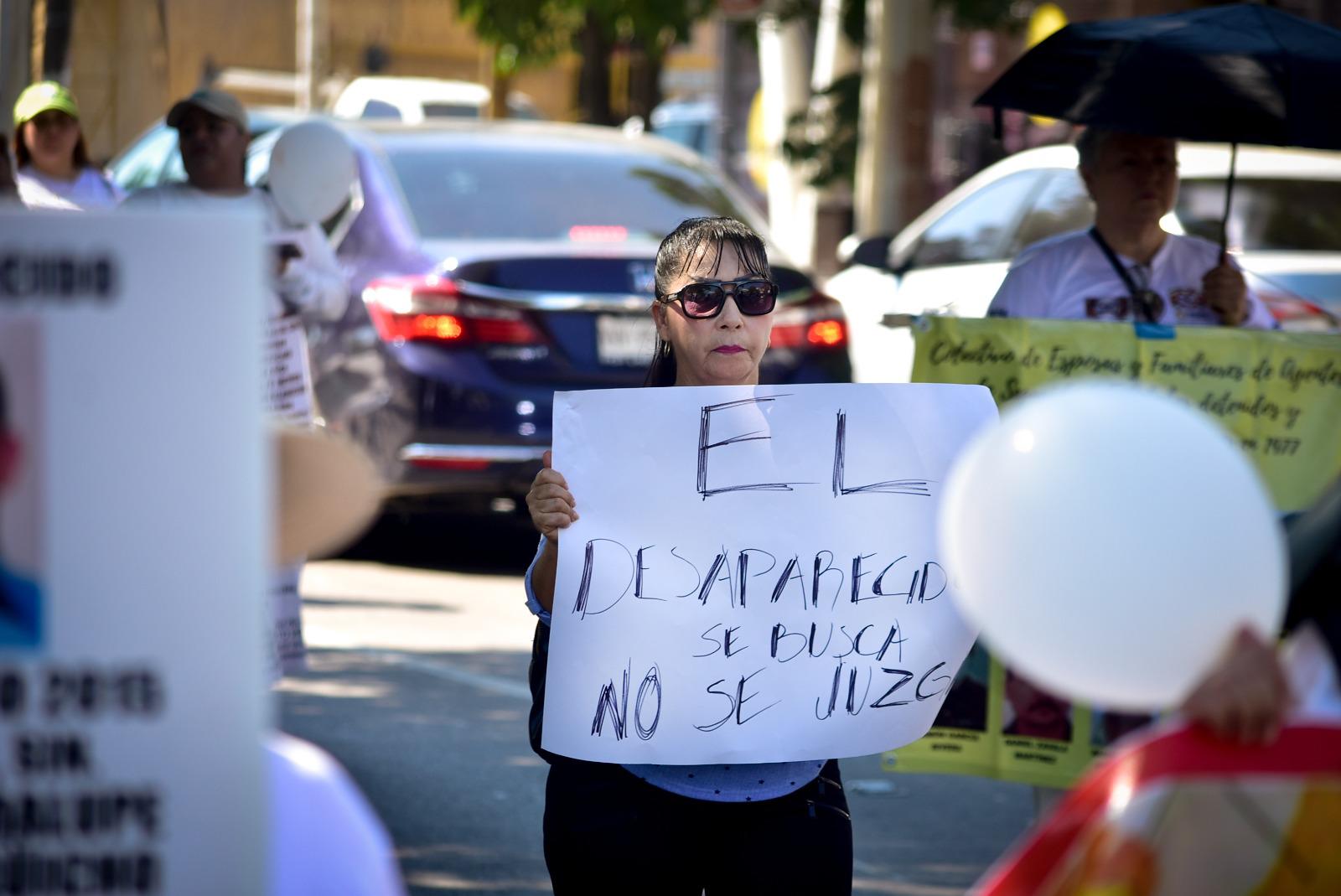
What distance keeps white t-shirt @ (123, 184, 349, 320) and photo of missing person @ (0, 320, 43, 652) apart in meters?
4.17

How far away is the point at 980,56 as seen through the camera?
90.8ft

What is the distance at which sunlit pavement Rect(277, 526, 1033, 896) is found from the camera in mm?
5184

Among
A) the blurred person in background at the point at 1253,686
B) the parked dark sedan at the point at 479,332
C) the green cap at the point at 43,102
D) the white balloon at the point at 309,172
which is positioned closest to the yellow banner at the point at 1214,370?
the white balloon at the point at 309,172

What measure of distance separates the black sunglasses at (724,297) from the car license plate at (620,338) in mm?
4927

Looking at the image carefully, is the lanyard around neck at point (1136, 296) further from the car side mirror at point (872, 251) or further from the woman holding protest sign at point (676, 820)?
the car side mirror at point (872, 251)

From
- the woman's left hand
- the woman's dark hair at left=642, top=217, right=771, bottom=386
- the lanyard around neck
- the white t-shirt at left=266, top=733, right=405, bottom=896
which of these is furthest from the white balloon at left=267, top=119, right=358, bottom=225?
the woman's left hand

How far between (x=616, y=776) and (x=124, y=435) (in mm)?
1517

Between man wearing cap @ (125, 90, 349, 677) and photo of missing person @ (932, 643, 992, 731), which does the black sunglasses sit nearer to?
photo of missing person @ (932, 643, 992, 731)

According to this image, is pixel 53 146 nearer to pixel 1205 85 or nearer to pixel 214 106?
pixel 214 106

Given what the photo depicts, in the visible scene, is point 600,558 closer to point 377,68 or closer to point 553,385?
point 553,385

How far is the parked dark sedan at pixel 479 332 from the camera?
8070 millimetres

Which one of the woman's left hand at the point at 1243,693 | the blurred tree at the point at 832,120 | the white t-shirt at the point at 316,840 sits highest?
the blurred tree at the point at 832,120

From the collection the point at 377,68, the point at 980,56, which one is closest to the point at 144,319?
the point at 980,56

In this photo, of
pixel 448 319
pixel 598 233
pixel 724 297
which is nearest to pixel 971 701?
pixel 724 297
